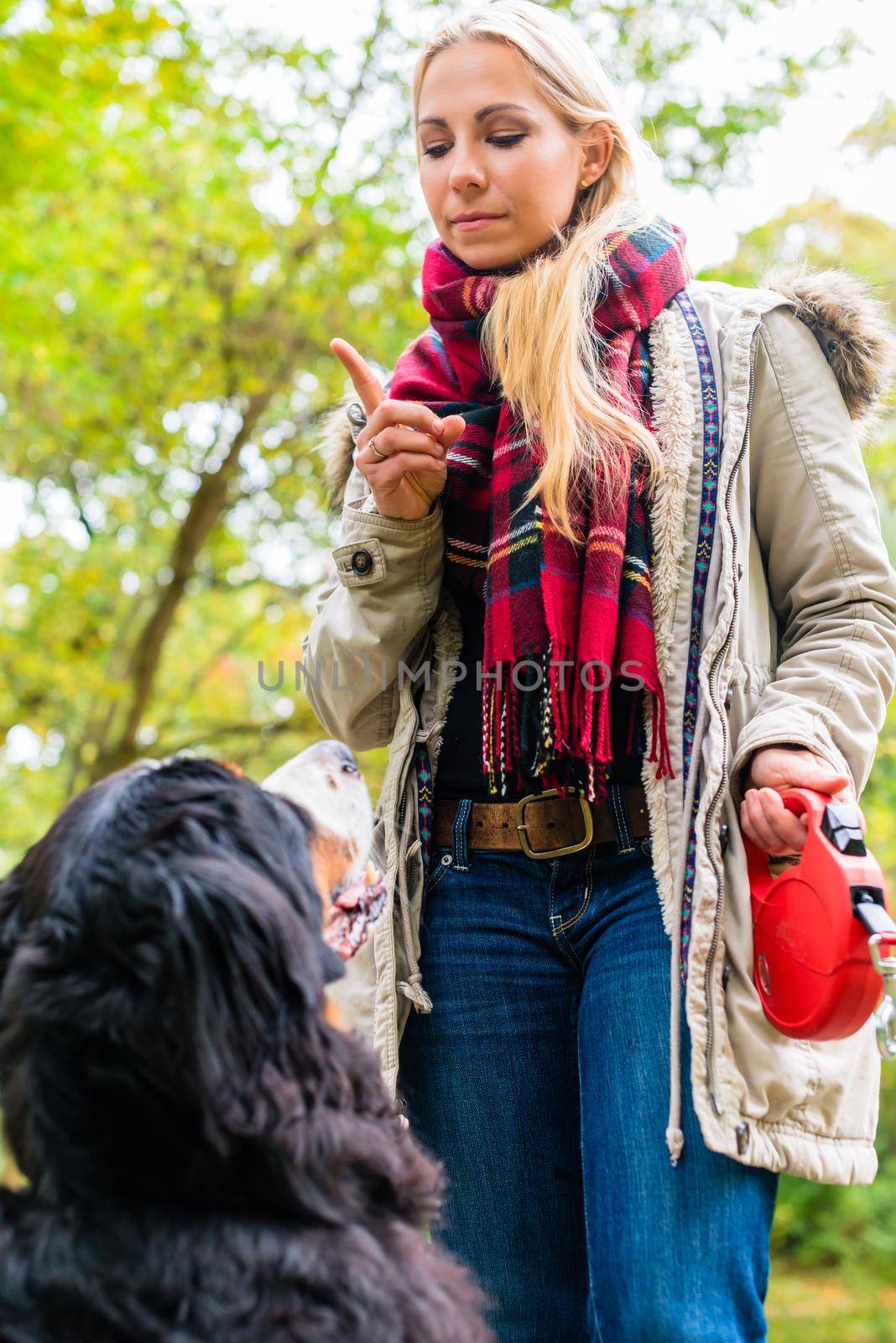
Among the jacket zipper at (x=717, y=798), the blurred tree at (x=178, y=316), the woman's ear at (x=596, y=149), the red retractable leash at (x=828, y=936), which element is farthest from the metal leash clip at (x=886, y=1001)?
the blurred tree at (x=178, y=316)

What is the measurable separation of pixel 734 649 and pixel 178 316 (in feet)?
18.9

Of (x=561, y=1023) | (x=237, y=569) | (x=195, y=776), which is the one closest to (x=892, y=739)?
(x=237, y=569)

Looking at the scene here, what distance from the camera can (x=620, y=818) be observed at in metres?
2.01

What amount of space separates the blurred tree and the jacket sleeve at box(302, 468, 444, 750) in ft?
8.29

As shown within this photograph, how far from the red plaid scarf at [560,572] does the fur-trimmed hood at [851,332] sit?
223mm

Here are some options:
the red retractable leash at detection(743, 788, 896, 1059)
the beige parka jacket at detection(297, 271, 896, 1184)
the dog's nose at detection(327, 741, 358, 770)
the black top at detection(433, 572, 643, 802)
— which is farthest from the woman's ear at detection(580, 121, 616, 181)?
the red retractable leash at detection(743, 788, 896, 1059)

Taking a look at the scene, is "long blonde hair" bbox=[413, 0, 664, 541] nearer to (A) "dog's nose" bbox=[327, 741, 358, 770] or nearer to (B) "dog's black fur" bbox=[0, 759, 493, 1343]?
(A) "dog's nose" bbox=[327, 741, 358, 770]

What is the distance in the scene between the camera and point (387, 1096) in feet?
5.86

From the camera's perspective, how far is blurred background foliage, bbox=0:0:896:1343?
5719 mm

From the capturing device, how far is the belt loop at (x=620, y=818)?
2.00m

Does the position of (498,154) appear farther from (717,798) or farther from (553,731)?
(717,798)

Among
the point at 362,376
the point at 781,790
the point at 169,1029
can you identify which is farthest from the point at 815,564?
the point at 169,1029

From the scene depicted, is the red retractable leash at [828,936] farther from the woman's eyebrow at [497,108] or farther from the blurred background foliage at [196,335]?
the blurred background foliage at [196,335]

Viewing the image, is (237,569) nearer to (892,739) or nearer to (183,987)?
(892,739)
